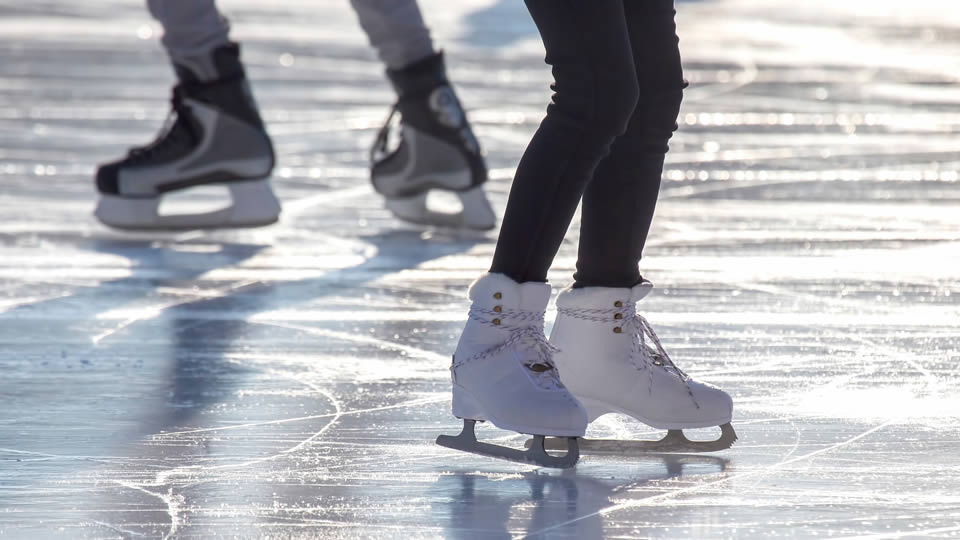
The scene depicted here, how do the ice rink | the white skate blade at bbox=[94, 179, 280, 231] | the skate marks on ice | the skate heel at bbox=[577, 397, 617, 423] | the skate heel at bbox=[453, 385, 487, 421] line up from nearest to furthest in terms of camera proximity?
the ice rink, the skate marks on ice, the skate heel at bbox=[453, 385, 487, 421], the skate heel at bbox=[577, 397, 617, 423], the white skate blade at bbox=[94, 179, 280, 231]

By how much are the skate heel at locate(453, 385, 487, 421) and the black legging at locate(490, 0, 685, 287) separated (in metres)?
0.18

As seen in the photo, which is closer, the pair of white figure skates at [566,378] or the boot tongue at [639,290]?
the pair of white figure skates at [566,378]

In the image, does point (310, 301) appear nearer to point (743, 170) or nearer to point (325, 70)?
point (743, 170)

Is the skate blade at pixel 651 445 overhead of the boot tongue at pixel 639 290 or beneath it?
beneath

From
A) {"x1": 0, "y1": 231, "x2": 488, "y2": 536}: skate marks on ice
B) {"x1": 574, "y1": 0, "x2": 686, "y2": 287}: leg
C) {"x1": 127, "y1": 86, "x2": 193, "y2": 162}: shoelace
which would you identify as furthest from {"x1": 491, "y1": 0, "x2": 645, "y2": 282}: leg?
{"x1": 127, "y1": 86, "x2": 193, "y2": 162}: shoelace

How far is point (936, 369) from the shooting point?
2.88 m

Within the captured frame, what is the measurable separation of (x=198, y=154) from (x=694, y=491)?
2.43 m

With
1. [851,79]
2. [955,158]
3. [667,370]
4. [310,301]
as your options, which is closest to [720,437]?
[667,370]

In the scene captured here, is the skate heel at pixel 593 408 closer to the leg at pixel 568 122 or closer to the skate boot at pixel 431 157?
the leg at pixel 568 122

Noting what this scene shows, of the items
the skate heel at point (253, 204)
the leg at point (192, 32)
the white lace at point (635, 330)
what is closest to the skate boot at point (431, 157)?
the skate heel at point (253, 204)

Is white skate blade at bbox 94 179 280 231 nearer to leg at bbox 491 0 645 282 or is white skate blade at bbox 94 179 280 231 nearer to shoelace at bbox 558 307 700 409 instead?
shoelace at bbox 558 307 700 409

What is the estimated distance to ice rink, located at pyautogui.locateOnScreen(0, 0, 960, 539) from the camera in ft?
7.03

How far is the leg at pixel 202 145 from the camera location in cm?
434

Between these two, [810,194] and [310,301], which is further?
[810,194]
